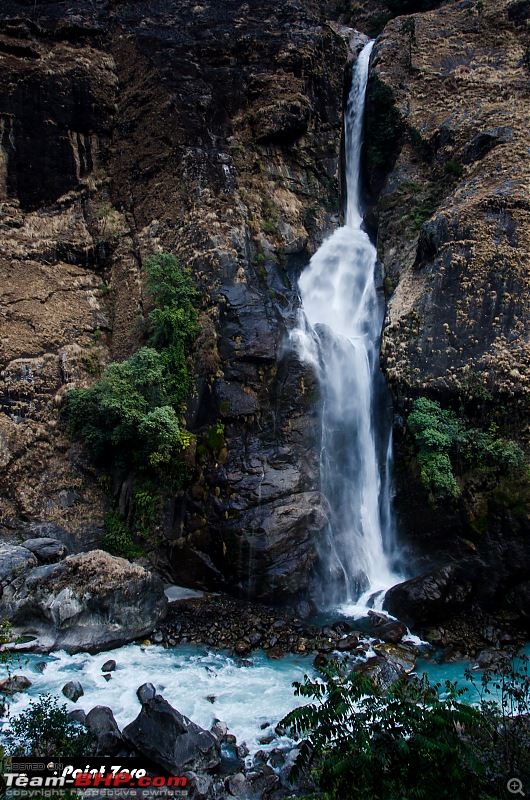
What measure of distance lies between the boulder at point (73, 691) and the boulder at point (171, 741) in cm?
203

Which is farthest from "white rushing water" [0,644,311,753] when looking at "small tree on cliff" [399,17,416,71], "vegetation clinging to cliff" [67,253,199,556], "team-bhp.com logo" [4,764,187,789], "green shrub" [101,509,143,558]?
"small tree on cliff" [399,17,416,71]

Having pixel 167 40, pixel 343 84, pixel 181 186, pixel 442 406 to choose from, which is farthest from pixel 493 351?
pixel 167 40

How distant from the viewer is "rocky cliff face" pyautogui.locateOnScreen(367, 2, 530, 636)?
48.4ft

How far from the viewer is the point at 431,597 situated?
1373 cm

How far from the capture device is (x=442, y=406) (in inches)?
629

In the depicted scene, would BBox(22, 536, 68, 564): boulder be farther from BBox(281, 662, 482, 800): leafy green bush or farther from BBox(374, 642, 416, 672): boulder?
BBox(281, 662, 482, 800): leafy green bush

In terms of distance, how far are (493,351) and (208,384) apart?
8.86 metres

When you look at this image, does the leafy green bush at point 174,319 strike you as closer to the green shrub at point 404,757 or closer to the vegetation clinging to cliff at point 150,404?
the vegetation clinging to cliff at point 150,404

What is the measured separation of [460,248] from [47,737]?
17092mm

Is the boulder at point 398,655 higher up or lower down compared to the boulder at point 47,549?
lower down

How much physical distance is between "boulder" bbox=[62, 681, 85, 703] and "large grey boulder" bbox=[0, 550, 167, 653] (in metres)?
1.77

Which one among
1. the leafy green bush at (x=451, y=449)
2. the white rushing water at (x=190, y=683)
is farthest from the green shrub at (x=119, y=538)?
the leafy green bush at (x=451, y=449)

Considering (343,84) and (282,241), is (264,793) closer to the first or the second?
(282,241)

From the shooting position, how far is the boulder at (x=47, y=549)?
14.7 m
